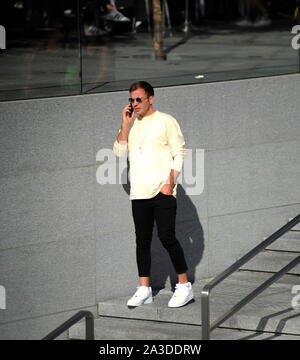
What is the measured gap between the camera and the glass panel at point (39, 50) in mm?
10172

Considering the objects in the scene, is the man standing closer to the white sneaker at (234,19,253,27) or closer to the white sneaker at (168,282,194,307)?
the white sneaker at (168,282,194,307)

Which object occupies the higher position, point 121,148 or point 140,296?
point 121,148

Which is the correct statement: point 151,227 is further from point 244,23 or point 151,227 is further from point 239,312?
point 244,23

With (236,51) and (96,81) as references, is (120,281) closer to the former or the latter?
(96,81)

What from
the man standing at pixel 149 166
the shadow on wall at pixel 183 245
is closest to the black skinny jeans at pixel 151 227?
the man standing at pixel 149 166

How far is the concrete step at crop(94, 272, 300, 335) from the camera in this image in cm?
934

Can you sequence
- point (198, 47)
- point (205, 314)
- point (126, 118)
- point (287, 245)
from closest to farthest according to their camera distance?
point (205, 314) < point (126, 118) < point (287, 245) < point (198, 47)

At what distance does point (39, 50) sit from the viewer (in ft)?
35.1

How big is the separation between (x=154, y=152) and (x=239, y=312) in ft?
4.84

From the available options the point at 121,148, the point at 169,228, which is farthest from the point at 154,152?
the point at 169,228

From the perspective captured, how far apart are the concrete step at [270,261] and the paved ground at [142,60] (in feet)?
5.65
